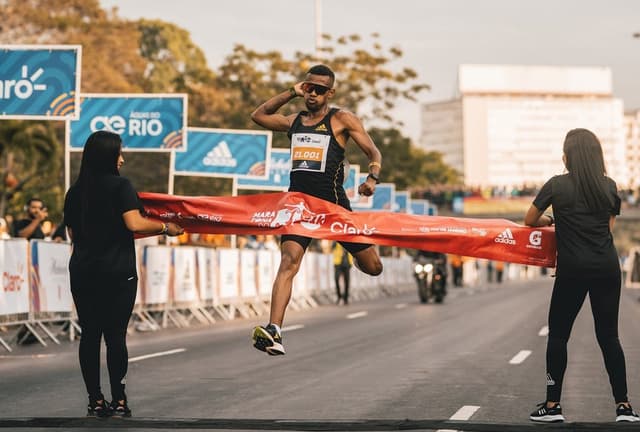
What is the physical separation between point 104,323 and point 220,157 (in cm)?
2463

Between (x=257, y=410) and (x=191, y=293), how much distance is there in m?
14.1

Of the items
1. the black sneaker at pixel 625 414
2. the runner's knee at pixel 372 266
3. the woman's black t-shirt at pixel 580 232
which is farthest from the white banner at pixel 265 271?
the black sneaker at pixel 625 414

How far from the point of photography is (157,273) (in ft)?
71.7

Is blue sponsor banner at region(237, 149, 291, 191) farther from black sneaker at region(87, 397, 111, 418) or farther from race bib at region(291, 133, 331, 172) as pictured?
black sneaker at region(87, 397, 111, 418)

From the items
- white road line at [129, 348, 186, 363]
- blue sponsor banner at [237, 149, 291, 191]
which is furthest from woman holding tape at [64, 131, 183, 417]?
blue sponsor banner at [237, 149, 291, 191]

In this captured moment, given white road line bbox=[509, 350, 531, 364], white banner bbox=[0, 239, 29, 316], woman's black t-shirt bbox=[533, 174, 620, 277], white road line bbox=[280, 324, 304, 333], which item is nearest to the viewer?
woman's black t-shirt bbox=[533, 174, 620, 277]

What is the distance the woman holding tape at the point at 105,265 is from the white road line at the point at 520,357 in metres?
6.41

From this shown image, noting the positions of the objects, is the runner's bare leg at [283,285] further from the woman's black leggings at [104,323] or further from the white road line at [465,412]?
the white road line at [465,412]

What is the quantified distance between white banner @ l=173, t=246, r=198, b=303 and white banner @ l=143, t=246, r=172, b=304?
340 millimetres

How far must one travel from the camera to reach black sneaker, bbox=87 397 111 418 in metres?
8.77

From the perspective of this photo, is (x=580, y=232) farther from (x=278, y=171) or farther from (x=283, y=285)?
(x=278, y=171)

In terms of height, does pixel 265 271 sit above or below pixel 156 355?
above

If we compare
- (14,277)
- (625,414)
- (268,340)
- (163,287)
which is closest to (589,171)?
(625,414)

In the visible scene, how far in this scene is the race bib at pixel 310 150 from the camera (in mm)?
9516
